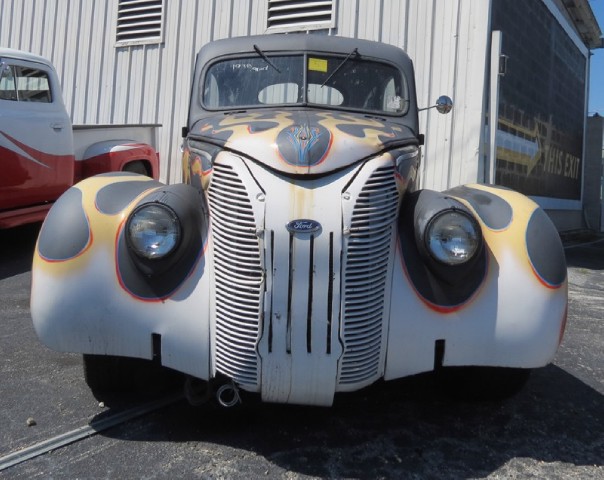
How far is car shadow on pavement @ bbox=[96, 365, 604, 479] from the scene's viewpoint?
2.32 metres

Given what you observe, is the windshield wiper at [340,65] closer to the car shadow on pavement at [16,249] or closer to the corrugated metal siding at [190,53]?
the car shadow on pavement at [16,249]

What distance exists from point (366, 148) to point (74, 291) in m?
1.41

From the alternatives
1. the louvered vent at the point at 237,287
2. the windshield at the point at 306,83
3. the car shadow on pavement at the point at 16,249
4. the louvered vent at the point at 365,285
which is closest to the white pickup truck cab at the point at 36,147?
the car shadow on pavement at the point at 16,249

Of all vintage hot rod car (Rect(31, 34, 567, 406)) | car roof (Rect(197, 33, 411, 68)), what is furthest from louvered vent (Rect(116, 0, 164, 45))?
vintage hot rod car (Rect(31, 34, 567, 406))

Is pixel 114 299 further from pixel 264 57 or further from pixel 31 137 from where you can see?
pixel 31 137

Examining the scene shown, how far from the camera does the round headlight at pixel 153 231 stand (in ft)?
7.61

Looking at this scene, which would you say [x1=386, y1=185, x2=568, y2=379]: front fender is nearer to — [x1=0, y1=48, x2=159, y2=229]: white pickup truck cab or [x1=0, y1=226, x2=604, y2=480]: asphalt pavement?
[x1=0, y1=226, x2=604, y2=480]: asphalt pavement

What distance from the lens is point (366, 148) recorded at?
2.48m

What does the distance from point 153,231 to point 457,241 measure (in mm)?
1282

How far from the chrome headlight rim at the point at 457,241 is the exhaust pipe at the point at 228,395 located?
3.33ft

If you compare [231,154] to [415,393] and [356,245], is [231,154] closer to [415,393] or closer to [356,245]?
[356,245]

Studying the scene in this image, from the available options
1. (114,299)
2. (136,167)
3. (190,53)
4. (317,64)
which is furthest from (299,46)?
(190,53)

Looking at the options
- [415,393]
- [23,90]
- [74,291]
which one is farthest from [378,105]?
[23,90]

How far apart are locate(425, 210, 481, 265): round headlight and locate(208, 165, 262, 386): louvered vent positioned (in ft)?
2.47
